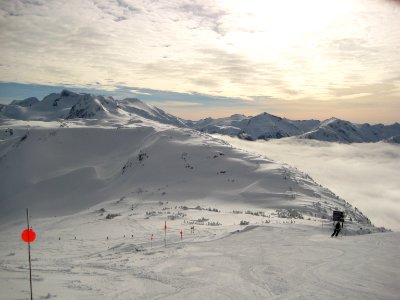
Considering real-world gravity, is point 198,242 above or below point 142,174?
below

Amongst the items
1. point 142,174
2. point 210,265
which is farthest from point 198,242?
point 142,174

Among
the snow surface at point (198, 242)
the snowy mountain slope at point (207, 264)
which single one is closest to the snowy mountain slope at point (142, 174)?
the snow surface at point (198, 242)

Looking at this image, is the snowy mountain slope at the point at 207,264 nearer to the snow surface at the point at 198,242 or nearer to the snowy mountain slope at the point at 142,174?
the snow surface at the point at 198,242

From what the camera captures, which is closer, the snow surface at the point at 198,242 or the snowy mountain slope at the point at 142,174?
the snow surface at the point at 198,242

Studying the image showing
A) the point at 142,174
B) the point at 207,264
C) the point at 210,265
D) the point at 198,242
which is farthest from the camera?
the point at 142,174

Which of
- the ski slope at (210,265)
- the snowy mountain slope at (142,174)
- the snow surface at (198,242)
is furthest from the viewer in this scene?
the snowy mountain slope at (142,174)

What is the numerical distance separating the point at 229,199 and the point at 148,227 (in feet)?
67.1

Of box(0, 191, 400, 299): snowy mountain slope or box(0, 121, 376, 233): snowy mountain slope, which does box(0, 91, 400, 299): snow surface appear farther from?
box(0, 121, 376, 233): snowy mountain slope

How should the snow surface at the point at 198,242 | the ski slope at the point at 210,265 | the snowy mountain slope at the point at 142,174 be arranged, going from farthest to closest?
the snowy mountain slope at the point at 142,174, the snow surface at the point at 198,242, the ski slope at the point at 210,265

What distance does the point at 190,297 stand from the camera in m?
11.7

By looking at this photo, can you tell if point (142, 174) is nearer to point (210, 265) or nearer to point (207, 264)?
point (207, 264)

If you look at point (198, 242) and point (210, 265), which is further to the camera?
point (198, 242)

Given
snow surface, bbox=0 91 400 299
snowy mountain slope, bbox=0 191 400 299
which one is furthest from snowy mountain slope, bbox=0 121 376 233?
snowy mountain slope, bbox=0 191 400 299

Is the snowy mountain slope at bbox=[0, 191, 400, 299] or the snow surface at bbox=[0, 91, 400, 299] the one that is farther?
the snow surface at bbox=[0, 91, 400, 299]
